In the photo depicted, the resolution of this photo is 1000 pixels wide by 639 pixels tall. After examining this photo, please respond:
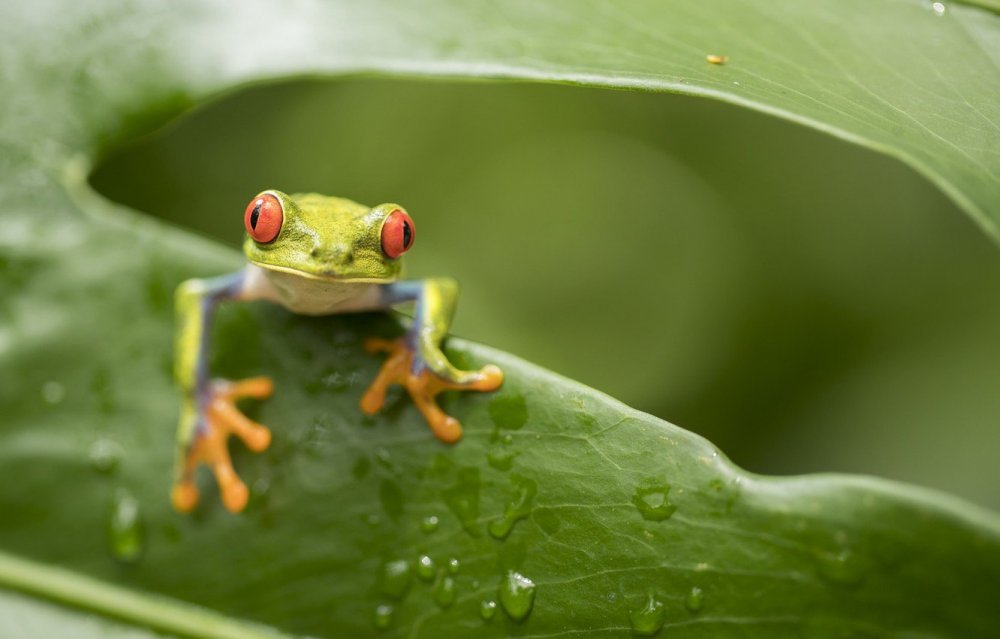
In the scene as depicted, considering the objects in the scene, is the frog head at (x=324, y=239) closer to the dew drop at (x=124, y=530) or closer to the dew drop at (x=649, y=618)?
the dew drop at (x=124, y=530)

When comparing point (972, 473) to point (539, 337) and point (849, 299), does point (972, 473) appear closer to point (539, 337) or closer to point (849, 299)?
point (849, 299)

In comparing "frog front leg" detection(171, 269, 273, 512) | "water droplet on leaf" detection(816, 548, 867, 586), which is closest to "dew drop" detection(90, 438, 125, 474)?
"frog front leg" detection(171, 269, 273, 512)

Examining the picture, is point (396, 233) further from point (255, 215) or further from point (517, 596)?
point (517, 596)

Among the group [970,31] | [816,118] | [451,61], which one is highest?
[970,31]

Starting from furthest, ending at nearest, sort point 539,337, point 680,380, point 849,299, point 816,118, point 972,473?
point 539,337, point 680,380, point 849,299, point 972,473, point 816,118

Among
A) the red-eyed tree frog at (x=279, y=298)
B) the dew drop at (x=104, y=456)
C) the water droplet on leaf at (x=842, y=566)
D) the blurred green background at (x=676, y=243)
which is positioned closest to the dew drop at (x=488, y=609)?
the red-eyed tree frog at (x=279, y=298)

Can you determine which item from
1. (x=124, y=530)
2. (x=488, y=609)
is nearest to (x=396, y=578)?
(x=488, y=609)

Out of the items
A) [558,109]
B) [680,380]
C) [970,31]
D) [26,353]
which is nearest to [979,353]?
[680,380]
